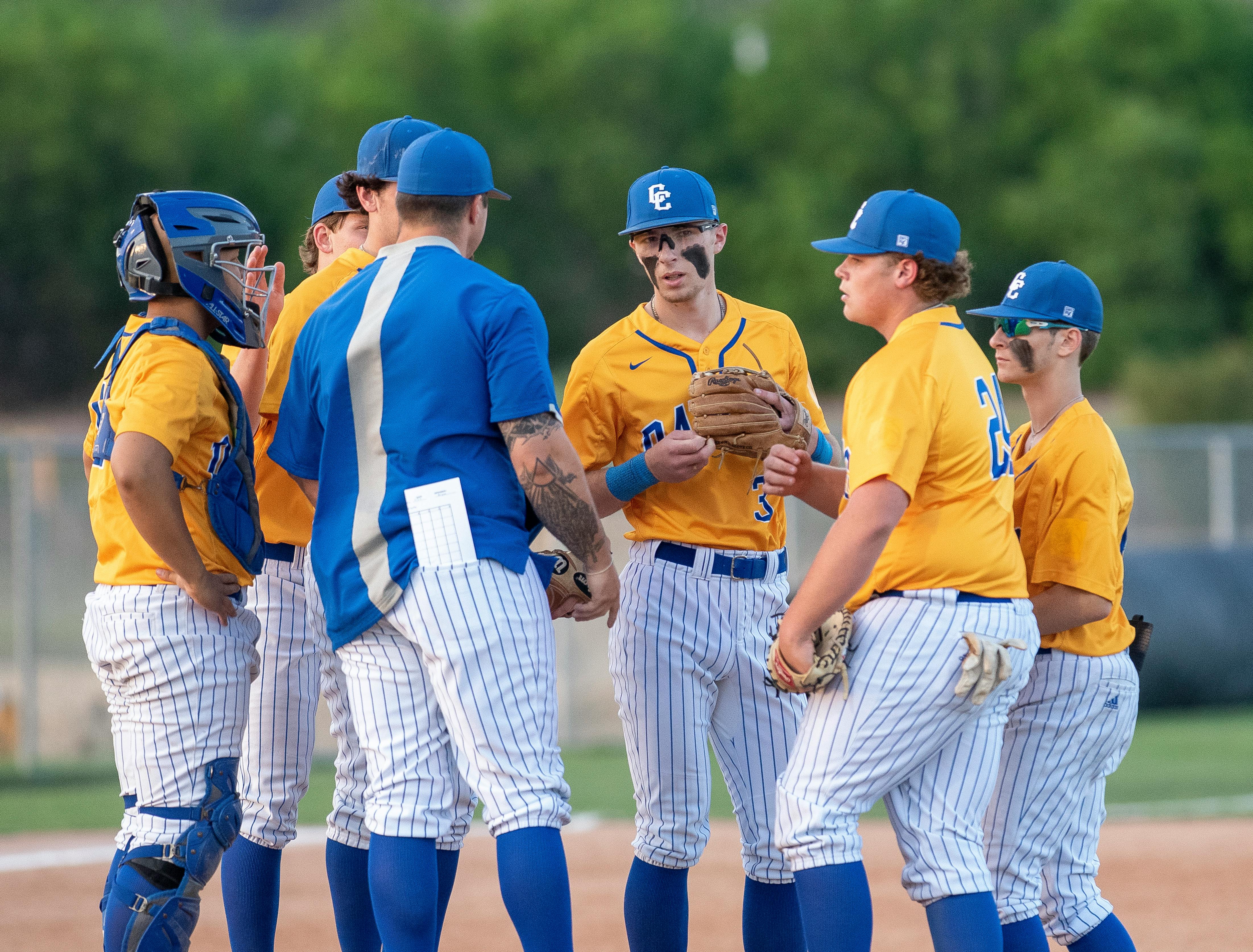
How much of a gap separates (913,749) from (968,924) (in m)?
0.42

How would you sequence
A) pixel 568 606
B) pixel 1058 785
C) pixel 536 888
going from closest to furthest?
pixel 536 888 < pixel 1058 785 < pixel 568 606

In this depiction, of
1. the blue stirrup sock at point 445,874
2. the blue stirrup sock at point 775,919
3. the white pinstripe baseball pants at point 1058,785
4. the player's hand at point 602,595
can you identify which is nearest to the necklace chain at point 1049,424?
the white pinstripe baseball pants at point 1058,785

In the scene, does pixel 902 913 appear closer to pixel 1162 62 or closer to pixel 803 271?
pixel 803 271

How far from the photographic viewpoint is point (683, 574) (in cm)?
429

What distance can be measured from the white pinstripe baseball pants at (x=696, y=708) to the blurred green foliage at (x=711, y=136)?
31.8 meters

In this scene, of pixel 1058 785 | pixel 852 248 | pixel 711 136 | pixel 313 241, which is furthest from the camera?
pixel 711 136

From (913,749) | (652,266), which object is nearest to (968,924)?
Result: (913,749)

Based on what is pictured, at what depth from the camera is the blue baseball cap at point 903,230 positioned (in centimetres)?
369

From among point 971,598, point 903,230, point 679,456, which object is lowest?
point 971,598

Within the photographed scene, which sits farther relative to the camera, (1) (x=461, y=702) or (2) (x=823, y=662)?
(2) (x=823, y=662)

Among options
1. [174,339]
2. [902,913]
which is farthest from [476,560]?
[902,913]

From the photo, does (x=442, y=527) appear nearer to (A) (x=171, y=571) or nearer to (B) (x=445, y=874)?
(A) (x=171, y=571)

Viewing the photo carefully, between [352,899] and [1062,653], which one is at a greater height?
[1062,653]

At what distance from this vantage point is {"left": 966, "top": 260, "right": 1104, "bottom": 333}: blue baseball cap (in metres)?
4.07
